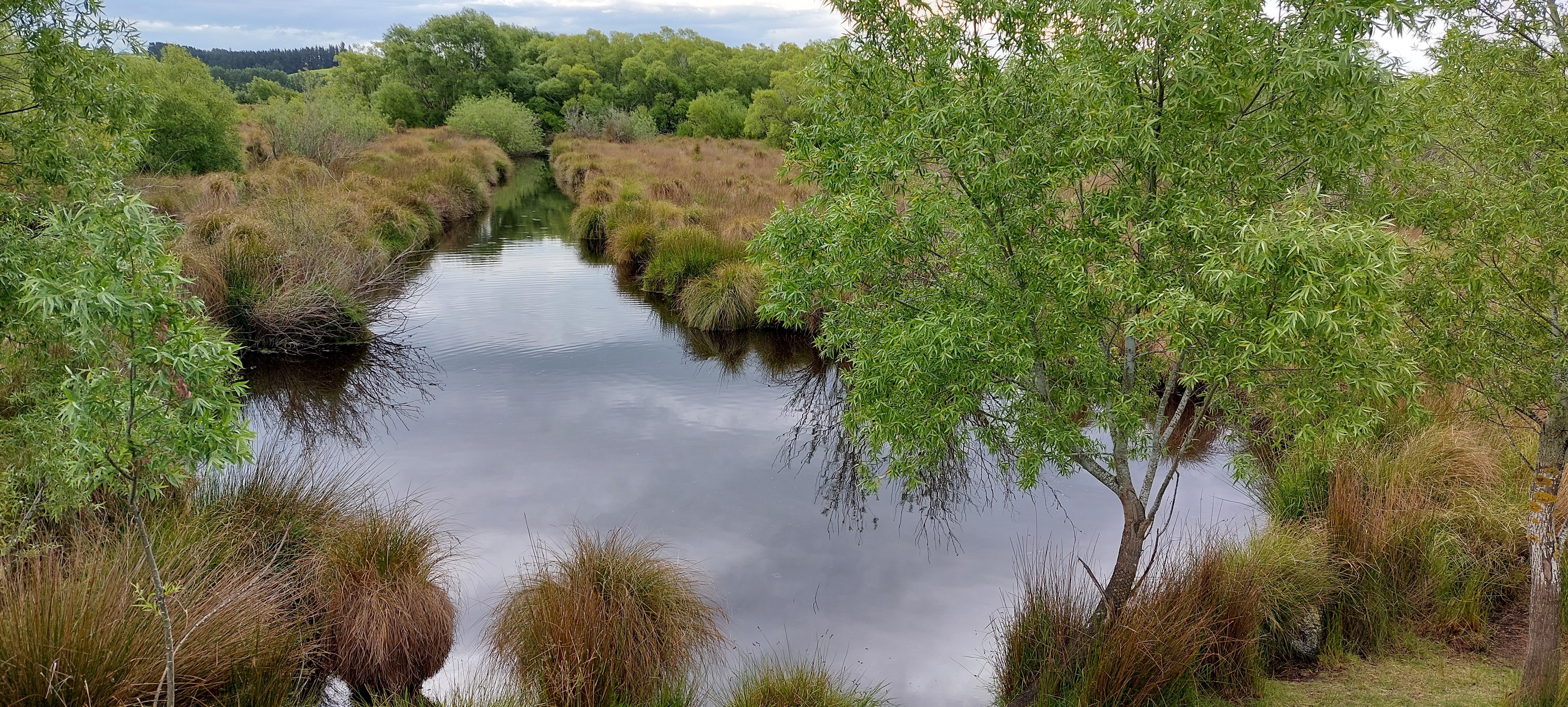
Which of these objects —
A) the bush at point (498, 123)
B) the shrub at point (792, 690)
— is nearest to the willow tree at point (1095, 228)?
the shrub at point (792, 690)

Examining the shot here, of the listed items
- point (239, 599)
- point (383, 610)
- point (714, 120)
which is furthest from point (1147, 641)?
point (714, 120)

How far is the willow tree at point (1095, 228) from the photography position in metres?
3.98

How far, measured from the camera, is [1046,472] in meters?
10.4

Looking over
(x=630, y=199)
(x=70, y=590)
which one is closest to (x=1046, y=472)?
(x=70, y=590)

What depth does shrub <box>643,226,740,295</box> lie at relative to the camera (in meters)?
17.5

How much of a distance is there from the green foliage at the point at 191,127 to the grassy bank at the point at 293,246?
37.2 inches

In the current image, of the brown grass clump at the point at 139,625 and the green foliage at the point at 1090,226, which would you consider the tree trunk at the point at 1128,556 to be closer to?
the green foliage at the point at 1090,226

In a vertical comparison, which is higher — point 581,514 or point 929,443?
point 929,443

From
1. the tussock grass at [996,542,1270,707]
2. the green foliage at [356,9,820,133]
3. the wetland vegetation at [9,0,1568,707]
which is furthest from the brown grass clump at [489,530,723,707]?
the green foliage at [356,9,820,133]

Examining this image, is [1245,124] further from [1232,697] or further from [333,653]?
[333,653]

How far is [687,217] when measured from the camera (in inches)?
837

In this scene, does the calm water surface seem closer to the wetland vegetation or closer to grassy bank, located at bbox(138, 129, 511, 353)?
the wetland vegetation

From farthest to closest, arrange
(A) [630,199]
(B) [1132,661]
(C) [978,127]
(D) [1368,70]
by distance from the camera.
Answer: (A) [630,199] < (B) [1132,661] < (C) [978,127] < (D) [1368,70]

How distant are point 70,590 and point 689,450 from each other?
6892 mm
